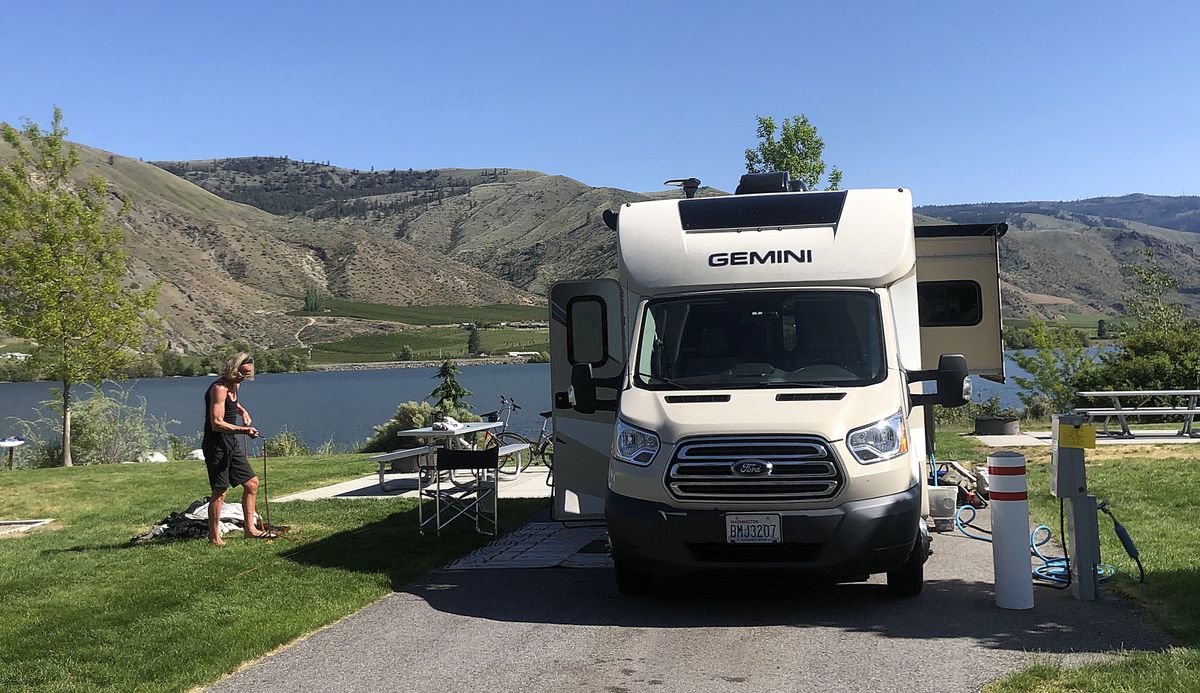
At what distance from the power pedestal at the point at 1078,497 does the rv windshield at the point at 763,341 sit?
1198 millimetres

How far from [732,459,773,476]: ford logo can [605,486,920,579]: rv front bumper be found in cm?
22

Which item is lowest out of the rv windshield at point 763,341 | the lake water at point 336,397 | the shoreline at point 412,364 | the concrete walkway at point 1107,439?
the shoreline at point 412,364

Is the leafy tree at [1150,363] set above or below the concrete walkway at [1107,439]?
above

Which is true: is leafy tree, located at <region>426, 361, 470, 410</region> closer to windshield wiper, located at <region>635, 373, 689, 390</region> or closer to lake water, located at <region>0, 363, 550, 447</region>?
lake water, located at <region>0, 363, 550, 447</region>

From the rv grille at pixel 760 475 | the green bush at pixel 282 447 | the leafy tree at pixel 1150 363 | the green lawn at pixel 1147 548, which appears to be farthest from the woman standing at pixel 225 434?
the leafy tree at pixel 1150 363

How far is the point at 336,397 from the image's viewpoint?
62594 millimetres

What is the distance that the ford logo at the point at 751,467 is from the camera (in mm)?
6844

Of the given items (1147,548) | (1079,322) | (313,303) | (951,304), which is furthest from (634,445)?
(1079,322)

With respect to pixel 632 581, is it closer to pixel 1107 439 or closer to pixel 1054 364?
pixel 1107 439

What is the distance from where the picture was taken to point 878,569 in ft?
23.0

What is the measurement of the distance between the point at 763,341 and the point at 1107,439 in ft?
43.0

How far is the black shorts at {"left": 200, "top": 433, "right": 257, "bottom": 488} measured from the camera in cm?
1002

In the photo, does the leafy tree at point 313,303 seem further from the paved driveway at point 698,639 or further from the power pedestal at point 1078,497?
the power pedestal at point 1078,497

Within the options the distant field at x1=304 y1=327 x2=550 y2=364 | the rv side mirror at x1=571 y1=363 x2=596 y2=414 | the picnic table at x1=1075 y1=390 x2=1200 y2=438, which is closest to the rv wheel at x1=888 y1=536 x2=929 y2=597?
the rv side mirror at x1=571 y1=363 x2=596 y2=414
